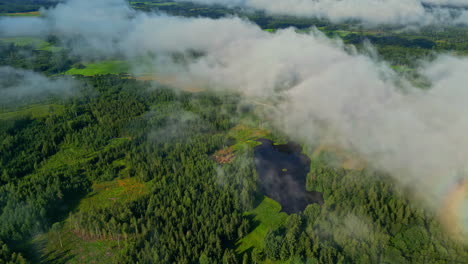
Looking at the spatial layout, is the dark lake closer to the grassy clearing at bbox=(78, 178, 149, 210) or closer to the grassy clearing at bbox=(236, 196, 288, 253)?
the grassy clearing at bbox=(236, 196, 288, 253)

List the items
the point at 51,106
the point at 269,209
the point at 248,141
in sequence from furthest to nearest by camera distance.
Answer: the point at 51,106, the point at 248,141, the point at 269,209

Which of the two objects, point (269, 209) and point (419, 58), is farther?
point (419, 58)

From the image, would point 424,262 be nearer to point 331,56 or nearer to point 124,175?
point 124,175

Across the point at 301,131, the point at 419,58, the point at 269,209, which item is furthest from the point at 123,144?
the point at 419,58

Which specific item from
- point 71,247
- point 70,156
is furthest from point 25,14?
point 71,247

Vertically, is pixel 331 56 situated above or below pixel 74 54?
above

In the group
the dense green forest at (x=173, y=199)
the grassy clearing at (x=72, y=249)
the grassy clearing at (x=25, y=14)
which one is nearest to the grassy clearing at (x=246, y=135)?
the dense green forest at (x=173, y=199)

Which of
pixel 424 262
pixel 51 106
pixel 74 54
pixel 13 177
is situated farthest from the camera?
pixel 74 54

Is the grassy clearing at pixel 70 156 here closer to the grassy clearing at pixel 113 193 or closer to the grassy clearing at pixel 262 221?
the grassy clearing at pixel 113 193
